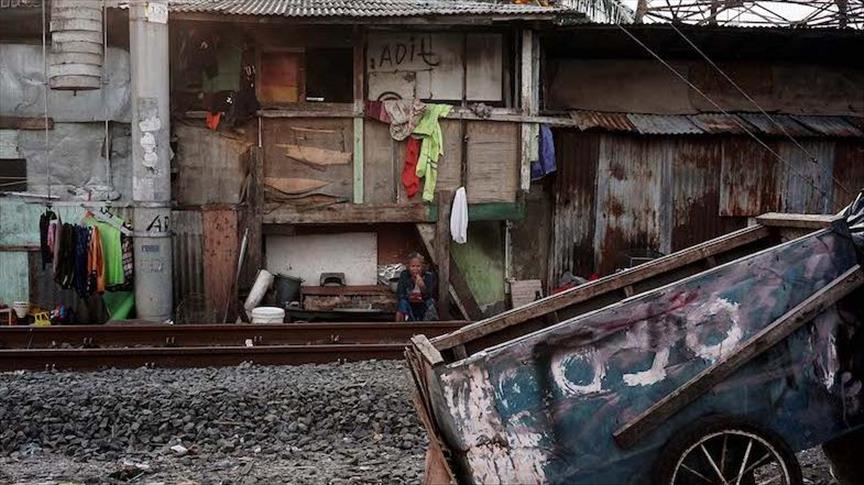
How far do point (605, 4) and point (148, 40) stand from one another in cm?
1767

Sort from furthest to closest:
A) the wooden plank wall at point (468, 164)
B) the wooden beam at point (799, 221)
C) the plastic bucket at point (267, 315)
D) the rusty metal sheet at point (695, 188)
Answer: the rusty metal sheet at point (695, 188) < the wooden plank wall at point (468, 164) < the plastic bucket at point (267, 315) < the wooden beam at point (799, 221)

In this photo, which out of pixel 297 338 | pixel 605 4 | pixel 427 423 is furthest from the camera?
pixel 605 4

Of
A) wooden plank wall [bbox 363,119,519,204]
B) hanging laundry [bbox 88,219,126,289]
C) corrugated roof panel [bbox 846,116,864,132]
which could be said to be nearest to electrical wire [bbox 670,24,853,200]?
corrugated roof panel [bbox 846,116,864,132]

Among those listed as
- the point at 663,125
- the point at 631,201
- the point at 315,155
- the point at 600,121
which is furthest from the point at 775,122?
the point at 315,155

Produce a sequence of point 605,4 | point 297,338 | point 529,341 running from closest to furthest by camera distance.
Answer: point 529,341 < point 297,338 < point 605,4

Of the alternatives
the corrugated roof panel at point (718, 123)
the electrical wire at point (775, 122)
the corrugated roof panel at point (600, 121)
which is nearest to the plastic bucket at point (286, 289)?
the corrugated roof panel at point (600, 121)

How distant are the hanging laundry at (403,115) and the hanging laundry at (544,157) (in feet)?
6.95

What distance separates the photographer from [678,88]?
1567 centimetres

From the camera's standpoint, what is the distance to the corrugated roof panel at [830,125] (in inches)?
600

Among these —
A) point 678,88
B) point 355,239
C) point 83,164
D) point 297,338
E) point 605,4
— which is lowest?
point 297,338

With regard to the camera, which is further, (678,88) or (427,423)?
(678,88)

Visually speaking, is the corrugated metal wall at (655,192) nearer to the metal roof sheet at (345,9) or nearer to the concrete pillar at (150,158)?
the metal roof sheet at (345,9)

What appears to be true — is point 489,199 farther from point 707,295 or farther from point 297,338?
point 707,295

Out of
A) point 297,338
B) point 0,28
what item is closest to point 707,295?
→ point 297,338
